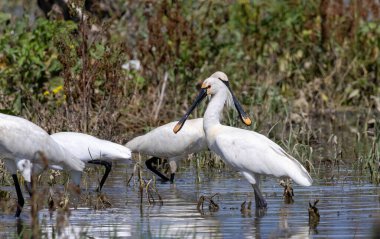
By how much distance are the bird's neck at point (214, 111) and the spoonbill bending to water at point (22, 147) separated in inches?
50.0

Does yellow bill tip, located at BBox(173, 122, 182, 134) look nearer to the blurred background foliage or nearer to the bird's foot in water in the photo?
the blurred background foliage

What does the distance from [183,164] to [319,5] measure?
4982mm

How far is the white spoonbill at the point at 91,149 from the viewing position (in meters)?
10.4

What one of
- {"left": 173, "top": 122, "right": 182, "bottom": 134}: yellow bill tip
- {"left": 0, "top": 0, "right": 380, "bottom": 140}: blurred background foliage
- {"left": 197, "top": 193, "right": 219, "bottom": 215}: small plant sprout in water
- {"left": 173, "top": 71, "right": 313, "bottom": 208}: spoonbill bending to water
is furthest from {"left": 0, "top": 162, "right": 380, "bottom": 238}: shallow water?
{"left": 0, "top": 0, "right": 380, "bottom": 140}: blurred background foliage

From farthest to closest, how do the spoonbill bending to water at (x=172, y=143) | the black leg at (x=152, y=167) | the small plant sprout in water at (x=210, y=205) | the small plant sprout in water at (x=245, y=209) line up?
the black leg at (x=152, y=167) < the spoonbill bending to water at (x=172, y=143) < the small plant sprout in water at (x=210, y=205) < the small plant sprout in water at (x=245, y=209)

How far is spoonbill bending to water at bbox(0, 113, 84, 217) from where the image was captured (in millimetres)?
9094

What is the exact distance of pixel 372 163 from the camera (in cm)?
1030

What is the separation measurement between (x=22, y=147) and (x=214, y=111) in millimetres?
1759

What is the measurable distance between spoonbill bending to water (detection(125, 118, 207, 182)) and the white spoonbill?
0.73 m

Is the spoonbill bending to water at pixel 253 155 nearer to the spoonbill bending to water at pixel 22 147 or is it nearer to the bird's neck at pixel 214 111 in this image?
the bird's neck at pixel 214 111

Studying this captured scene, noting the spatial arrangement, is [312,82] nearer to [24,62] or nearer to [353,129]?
[353,129]

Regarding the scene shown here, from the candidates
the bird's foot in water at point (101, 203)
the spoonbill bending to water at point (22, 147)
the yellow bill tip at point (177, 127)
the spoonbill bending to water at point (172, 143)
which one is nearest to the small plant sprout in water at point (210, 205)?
the bird's foot in water at point (101, 203)

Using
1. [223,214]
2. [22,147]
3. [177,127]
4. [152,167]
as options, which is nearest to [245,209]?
[223,214]

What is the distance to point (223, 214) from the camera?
27.9 feet
